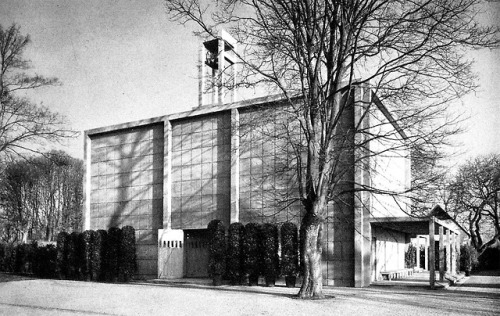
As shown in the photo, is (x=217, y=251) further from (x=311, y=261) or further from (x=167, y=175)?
(x=311, y=261)

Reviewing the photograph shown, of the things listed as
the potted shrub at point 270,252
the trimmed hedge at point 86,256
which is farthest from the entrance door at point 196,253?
the potted shrub at point 270,252

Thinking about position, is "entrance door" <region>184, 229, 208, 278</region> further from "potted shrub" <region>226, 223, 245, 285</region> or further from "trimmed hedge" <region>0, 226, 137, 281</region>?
"potted shrub" <region>226, 223, 245, 285</region>

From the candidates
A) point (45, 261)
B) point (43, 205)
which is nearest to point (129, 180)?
point (45, 261)

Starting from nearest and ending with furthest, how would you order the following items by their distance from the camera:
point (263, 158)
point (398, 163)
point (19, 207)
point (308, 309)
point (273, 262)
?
point (308, 309)
point (273, 262)
point (263, 158)
point (398, 163)
point (19, 207)

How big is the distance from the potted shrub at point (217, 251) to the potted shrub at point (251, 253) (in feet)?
3.20

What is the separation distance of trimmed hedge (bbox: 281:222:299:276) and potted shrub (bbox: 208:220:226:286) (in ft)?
9.04

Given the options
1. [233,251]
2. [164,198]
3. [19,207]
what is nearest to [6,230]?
[19,207]

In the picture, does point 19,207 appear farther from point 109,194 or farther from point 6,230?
point 109,194

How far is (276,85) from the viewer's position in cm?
1555

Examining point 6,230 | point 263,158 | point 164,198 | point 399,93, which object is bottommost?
point 6,230

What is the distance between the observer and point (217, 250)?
20.2 metres

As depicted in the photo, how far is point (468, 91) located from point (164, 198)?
637 inches

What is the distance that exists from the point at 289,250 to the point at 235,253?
8.18ft

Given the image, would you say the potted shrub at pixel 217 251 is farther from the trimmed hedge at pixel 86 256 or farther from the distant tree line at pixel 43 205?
the distant tree line at pixel 43 205
